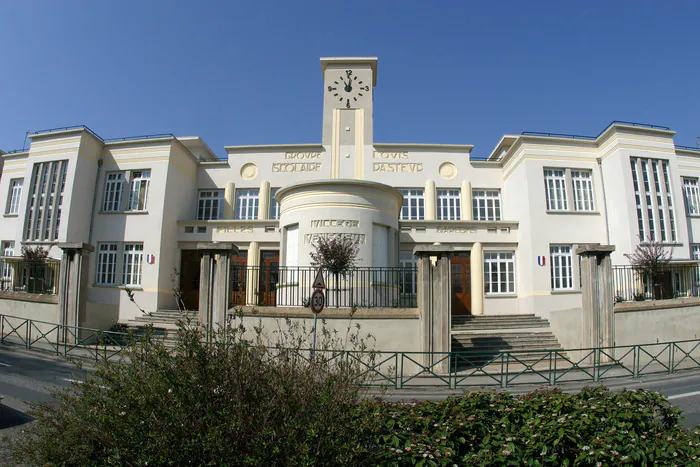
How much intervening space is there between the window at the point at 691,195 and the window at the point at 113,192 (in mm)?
28726

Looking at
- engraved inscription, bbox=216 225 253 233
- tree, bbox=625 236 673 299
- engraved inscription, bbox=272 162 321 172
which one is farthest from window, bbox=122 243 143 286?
tree, bbox=625 236 673 299

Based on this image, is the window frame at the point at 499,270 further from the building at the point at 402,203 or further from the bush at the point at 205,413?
the bush at the point at 205,413

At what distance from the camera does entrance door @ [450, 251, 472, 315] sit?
2245 centimetres

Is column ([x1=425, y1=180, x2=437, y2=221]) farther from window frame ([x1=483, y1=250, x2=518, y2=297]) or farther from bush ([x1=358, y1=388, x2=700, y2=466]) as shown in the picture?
bush ([x1=358, y1=388, x2=700, y2=466])

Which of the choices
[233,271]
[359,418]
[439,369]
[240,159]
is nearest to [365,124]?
[240,159]

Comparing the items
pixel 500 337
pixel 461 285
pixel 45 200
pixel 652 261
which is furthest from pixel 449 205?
pixel 45 200

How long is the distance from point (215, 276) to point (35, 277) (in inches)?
428

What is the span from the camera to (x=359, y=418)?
372cm

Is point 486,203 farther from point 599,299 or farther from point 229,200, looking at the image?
point 229,200

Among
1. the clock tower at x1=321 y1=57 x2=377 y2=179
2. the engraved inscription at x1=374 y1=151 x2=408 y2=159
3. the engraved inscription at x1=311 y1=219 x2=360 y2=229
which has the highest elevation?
the clock tower at x1=321 y1=57 x2=377 y2=179

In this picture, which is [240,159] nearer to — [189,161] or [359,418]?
[189,161]

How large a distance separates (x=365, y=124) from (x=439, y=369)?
15829 mm

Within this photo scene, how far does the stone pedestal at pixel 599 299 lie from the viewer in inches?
536

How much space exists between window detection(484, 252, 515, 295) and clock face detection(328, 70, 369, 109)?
11.1m
